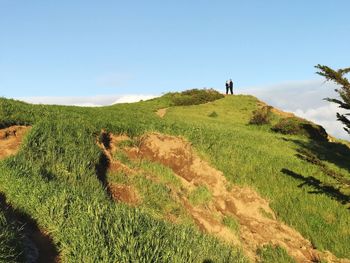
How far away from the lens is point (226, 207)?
48.1 ft

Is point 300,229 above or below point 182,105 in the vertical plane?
below

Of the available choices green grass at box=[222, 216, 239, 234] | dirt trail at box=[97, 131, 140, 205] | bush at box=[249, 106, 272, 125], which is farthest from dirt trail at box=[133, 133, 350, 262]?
bush at box=[249, 106, 272, 125]

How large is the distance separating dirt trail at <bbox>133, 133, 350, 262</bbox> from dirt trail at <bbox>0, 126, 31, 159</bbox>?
4757 mm

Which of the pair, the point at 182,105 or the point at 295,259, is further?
the point at 182,105

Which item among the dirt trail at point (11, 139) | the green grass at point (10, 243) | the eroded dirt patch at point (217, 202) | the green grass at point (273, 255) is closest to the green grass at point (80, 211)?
the dirt trail at point (11, 139)

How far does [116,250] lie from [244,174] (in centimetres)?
1078

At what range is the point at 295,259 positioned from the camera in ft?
40.2

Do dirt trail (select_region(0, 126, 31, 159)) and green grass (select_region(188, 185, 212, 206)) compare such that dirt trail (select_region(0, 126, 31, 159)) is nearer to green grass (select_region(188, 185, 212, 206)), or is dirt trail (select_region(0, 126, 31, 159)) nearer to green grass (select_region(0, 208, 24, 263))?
green grass (select_region(0, 208, 24, 263))

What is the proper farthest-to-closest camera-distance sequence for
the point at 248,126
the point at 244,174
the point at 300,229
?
the point at 248,126 → the point at 244,174 → the point at 300,229

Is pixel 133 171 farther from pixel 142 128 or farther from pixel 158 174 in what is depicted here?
pixel 142 128

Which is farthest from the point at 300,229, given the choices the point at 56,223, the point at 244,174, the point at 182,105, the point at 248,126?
the point at 182,105

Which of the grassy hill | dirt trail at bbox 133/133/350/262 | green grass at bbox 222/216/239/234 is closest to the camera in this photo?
the grassy hill

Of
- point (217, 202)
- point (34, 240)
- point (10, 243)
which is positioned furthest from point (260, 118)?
point (10, 243)

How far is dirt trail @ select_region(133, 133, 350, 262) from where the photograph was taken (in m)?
12.9
